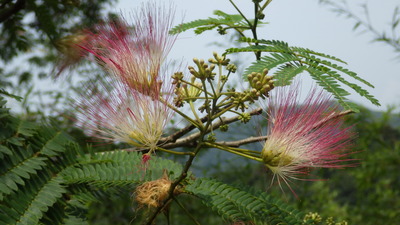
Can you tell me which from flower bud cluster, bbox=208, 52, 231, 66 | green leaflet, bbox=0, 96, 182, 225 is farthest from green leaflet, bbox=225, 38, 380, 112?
green leaflet, bbox=0, 96, 182, 225

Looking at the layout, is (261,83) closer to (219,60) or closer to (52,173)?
(219,60)

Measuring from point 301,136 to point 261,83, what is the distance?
10.9 inches

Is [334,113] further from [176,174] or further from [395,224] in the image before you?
[395,224]

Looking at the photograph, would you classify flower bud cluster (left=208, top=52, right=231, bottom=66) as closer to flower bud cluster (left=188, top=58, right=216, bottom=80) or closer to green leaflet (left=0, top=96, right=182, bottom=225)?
flower bud cluster (left=188, top=58, right=216, bottom=80)

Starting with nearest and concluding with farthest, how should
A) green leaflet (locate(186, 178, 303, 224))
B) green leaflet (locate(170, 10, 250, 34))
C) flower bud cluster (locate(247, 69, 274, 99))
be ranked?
flower bud cluster (locate(247, 69, 274, 99))
green leaflet (locate(186, 178, 303, 224))
green leaflet (locate(170, 10, 250, 34))

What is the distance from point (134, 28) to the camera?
147 centimetres

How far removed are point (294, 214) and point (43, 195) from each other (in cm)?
89

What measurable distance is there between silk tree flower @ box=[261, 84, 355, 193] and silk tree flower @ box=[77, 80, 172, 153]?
356 mm

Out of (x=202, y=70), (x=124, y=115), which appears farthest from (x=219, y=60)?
(x=124, y=115)

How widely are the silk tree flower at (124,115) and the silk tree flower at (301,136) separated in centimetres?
36

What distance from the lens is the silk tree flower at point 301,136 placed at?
1385 millimetres

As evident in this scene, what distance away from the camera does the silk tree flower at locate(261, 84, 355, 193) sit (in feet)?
4.54

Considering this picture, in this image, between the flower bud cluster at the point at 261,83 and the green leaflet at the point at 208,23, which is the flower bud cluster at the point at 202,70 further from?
the green leaflet at the point at 208,23

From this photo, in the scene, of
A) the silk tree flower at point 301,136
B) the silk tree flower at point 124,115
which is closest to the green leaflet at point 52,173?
the silk tree flower at point 124,115
